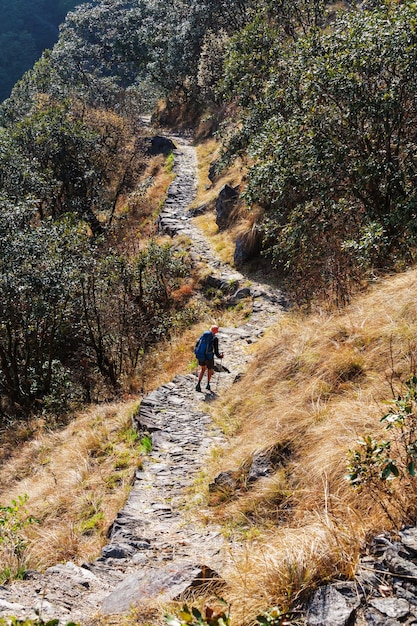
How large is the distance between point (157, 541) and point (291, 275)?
1017cm

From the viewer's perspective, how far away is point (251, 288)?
1625 cm

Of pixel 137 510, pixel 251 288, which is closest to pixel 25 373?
pixel 251 288

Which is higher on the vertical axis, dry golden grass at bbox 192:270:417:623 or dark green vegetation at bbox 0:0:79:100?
dark green vegetation at bbox 0:0:79:100

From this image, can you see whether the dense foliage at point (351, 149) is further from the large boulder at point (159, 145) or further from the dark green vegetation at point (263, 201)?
the large boulder at point (159, 145)

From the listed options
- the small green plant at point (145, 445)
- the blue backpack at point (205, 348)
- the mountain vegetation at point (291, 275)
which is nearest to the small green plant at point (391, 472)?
the mountain vegetation at point (291, 275)

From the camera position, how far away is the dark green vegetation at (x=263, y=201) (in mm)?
9789

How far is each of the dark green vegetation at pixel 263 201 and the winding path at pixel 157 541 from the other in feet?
12.3

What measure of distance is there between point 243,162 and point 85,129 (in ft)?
37.7

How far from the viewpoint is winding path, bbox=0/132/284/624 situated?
12.6 feet

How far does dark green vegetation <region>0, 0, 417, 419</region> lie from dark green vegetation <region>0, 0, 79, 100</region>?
7973 cm

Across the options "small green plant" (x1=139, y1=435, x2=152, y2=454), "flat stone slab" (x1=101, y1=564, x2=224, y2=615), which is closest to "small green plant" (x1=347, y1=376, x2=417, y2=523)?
"flat stone slab" (x1=101, y1=564, x2=224, y2=615)

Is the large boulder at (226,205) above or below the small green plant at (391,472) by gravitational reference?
above

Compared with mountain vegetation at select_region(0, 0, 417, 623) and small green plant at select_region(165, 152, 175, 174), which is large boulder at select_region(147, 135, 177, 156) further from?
mountain vegetation at select_region(0, 0, 417, 623)

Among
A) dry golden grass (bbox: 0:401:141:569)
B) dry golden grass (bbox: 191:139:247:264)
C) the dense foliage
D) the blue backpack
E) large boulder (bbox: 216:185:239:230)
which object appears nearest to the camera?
dry golden grass (bbox: 0:401:141:569)
